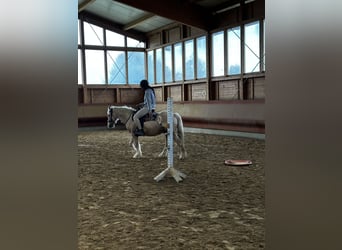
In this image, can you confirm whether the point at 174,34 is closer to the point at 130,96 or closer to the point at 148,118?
the point at 130,96

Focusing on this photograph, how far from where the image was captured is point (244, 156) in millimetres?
6434

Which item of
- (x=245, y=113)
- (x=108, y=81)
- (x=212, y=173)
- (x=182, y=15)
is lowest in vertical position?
(x=212, y=173)

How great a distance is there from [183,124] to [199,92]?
4.34 ft

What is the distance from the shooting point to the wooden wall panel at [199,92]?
40.8ft

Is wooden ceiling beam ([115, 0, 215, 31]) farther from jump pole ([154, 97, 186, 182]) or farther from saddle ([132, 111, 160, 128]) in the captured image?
jump pole ([154, 97, 186, 182])

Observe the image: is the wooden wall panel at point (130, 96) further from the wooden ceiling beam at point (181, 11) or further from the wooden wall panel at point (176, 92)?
the wooden ceiling beam at point (181, 11)

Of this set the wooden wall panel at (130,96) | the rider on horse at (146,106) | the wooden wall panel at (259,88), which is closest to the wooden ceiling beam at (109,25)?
the wooden wall panel at (130,96)

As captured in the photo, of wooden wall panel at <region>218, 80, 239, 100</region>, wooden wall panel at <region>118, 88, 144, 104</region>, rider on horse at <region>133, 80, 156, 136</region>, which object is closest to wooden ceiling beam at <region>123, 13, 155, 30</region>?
wooden wall panel at <region>118, 88, 144, 104</region>

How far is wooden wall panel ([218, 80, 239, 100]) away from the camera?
1112cm

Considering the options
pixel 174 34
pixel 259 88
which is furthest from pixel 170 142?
pixel 174 34

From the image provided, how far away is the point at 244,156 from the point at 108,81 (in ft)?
32.0

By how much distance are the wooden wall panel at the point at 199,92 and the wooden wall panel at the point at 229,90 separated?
702mm
